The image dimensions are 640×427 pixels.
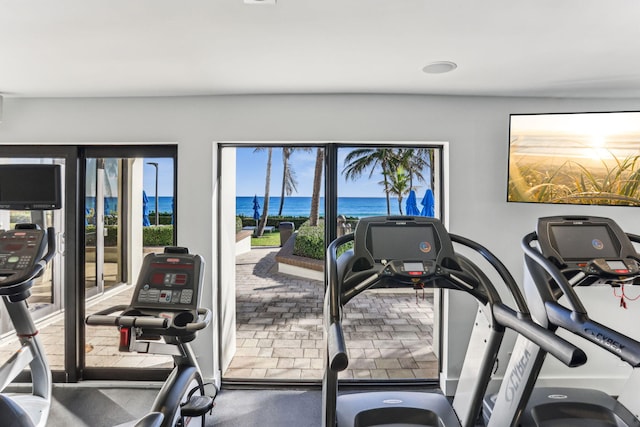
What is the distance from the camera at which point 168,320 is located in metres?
1.96

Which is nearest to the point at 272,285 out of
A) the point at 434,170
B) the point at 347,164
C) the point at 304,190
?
the point at 304,190

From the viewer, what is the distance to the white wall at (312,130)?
9.56ft

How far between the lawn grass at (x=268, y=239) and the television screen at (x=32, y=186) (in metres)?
1.67

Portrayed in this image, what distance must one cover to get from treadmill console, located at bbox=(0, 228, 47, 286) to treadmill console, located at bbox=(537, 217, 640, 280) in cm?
313

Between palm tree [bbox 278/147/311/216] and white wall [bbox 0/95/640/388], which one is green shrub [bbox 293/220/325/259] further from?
white wall [bbox 0/95/640/388]

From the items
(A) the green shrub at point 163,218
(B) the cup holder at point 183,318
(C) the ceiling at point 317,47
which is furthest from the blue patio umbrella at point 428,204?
(A) the green shrub at point 163,218

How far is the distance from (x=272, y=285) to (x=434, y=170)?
210 cm

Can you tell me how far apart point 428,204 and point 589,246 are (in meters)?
1.30

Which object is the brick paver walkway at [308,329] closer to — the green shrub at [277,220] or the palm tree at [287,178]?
the green shrub at [277,220]

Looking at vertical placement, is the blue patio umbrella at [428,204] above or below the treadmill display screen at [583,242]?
above

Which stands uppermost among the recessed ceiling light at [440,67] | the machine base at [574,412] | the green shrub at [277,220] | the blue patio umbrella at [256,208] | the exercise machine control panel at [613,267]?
the recessed ceiling light at [440,67]

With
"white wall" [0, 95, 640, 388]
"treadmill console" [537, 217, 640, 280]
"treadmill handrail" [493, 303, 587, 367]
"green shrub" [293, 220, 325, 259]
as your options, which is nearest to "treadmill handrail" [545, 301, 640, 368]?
"treadmill handrail" [493, 303, 587, 367]

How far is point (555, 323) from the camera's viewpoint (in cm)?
177

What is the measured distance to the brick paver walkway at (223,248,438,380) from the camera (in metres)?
3.23
